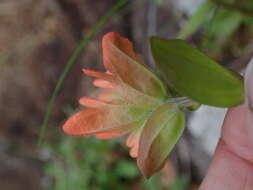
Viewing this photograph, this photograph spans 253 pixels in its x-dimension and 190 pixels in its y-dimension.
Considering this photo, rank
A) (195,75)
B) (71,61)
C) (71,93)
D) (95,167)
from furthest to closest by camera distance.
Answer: (71,93), (95,167), (71,61), (195,75)

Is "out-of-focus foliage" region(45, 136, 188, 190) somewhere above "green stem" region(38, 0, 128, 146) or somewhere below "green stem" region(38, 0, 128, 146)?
below

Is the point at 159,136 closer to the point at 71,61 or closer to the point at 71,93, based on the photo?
the point at 71,61

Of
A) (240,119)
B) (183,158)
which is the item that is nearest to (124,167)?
(183,158)

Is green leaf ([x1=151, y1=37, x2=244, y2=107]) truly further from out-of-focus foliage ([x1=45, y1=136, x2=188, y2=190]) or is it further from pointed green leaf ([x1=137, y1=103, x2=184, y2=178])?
out-of-focus foliage ([x1=45, y1=136, x2=188, y2=190])

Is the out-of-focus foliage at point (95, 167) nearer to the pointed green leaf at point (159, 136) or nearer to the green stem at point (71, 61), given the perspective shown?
the green stem at point (71, 61)

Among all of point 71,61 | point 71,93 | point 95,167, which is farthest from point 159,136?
point 71,93

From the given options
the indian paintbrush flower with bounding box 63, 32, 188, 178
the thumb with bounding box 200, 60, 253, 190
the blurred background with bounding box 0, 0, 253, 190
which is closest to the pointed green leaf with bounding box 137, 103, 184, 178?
the indian paintbrush flower with bounding box 63, 32, 188, 178
